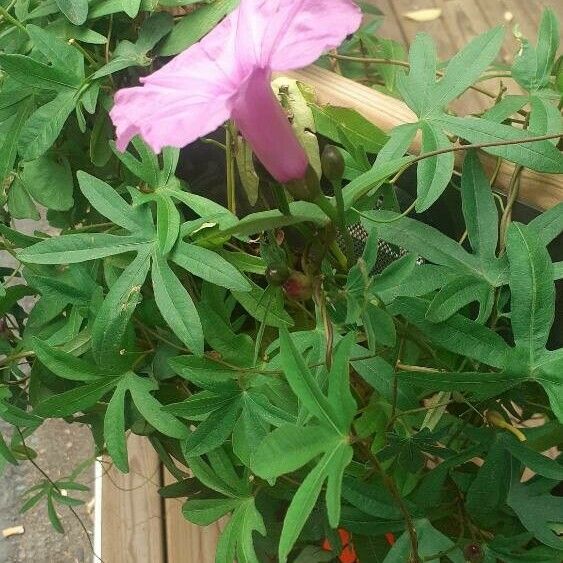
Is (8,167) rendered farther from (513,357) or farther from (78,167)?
(513,357)

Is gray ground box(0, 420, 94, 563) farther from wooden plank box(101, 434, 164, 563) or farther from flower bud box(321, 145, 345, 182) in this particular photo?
flower bud box(321, 145, 345, 182)

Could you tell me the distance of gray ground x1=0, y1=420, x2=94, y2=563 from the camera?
1.31 m

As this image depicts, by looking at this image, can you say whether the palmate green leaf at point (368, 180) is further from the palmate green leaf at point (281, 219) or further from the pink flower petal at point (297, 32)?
the pink flower petal at point (297, 32)

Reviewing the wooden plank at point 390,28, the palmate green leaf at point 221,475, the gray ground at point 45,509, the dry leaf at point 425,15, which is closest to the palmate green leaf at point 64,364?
the palmate green leaf at point 221,475

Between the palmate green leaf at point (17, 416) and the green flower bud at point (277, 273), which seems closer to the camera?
the green flower bud at point (277, 273)

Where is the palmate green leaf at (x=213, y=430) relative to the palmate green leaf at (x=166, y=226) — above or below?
below

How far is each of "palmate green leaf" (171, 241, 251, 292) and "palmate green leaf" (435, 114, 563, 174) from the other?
0.66 feet

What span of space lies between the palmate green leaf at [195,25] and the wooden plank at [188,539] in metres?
0.62

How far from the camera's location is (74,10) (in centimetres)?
68

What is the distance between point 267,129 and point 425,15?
1.44 meters

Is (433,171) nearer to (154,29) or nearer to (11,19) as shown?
(154,29)

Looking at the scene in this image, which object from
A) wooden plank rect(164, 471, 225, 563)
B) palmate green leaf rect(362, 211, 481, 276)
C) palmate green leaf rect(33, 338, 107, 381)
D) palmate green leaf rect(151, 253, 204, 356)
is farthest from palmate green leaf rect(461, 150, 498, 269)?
wooden plank rect(164, 471, 225, 563)

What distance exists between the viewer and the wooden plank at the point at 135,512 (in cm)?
104

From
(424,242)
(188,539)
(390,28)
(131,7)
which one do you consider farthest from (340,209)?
(390,28)
